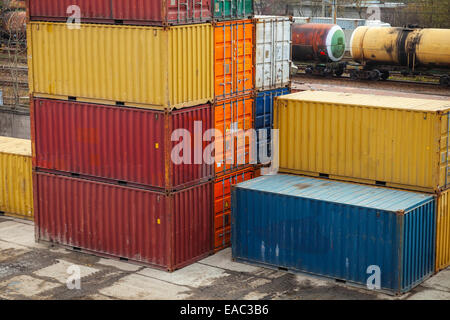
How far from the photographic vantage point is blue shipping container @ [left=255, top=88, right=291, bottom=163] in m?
21.0

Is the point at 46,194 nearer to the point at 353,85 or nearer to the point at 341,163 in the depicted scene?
the point at 341,163

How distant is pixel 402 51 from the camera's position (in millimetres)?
41406

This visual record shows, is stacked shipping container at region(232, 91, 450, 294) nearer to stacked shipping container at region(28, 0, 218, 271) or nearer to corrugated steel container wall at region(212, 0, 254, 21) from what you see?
stacked shipping container at region(28, 0, 218, 271)

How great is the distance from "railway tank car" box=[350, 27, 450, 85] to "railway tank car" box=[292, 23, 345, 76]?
1.65 metres

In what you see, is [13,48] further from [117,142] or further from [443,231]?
[443,231]

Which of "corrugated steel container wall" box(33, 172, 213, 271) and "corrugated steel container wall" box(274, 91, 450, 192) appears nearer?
"corrugated steel container wall" box(274, 91, 450, 192)

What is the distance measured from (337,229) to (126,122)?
591 cm

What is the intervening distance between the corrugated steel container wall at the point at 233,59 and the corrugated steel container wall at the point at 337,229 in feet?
8.74

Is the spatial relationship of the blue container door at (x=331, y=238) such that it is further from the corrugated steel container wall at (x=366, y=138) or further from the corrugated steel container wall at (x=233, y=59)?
the corrugated steel container wall at (x=233, y=59)

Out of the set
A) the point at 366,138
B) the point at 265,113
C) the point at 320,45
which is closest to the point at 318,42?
the point at 320,45

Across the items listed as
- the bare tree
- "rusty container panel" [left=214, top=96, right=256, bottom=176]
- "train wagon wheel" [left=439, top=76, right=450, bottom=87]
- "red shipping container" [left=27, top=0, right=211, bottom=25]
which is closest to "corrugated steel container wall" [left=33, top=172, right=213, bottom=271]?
"rusty container panel" [left=214, top=96, right=256, bottom=176]

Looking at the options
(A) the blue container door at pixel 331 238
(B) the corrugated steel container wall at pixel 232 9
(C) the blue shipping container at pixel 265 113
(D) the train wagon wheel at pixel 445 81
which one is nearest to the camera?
(A) the blue container door at pixel 331 238

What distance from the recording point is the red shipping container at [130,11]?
1744 cm

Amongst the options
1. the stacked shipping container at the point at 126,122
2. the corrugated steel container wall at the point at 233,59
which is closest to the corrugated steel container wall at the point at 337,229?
the stacked shipping container at the point at 126,122
